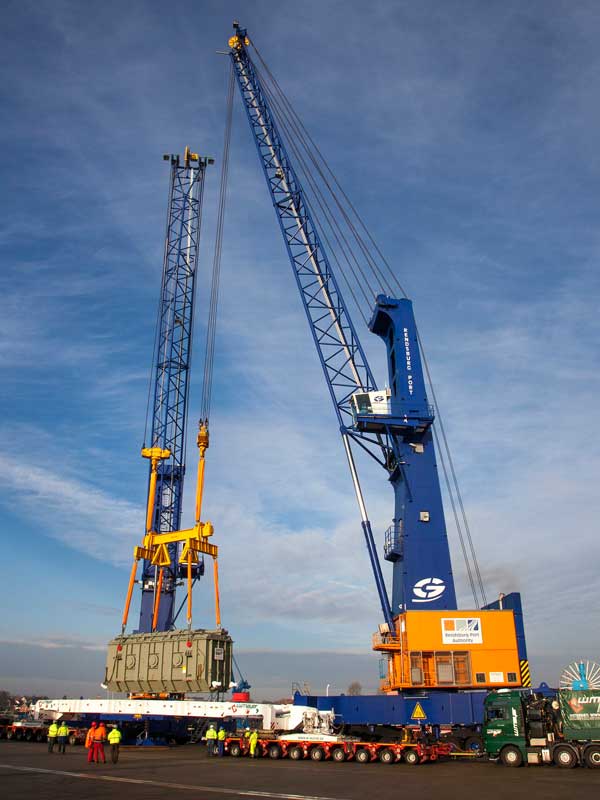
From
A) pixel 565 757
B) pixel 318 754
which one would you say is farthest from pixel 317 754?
pixel 565 757

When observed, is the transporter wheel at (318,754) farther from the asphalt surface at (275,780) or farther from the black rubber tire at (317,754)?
the asphalt surface at (275,780)

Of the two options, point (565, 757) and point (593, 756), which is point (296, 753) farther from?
point (593, 756)

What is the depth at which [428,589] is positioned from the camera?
1464 inches

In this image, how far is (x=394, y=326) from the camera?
140 feet

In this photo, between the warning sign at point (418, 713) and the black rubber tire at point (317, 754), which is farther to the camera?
the warning sign at point (418, 713)

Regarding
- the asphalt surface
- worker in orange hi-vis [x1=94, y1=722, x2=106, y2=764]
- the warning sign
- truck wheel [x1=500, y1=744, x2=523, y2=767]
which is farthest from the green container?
worker in orange hi-vis [x1=94, y1=722, x2=106, y2=764]

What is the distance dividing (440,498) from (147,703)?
807 inches

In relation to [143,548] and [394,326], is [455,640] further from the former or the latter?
[143,548]

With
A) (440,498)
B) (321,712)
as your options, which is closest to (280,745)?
(321,712)

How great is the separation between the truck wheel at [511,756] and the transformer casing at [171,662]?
653 inches

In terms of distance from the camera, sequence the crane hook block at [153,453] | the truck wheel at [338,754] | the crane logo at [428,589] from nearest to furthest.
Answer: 1. the truck wheel at [338,754]
2. the crane logo at [428,589]
3. the crane hook block at [153,453]

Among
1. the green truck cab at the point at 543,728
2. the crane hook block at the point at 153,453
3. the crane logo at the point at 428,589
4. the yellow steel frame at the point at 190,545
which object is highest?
the crane hook block at the point at 153,453

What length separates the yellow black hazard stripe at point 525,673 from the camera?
3478 centimetres

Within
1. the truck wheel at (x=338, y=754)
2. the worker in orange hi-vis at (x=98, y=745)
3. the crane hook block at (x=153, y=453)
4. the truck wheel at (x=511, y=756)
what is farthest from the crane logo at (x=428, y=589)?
the crane hook block at (x=153, y=453)
